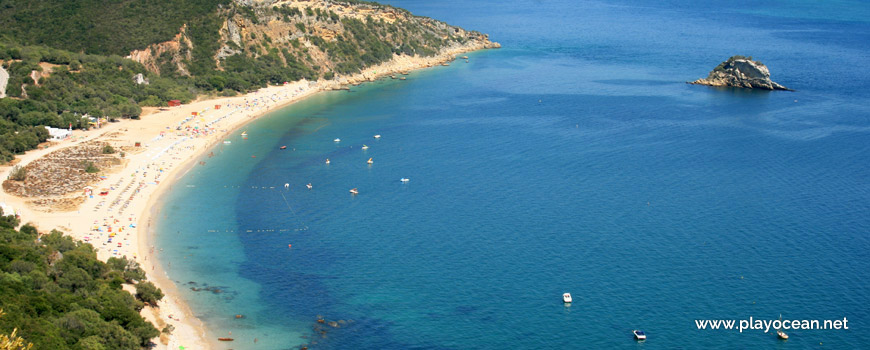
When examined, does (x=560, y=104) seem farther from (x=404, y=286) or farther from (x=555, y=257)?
(x=404, y=286)

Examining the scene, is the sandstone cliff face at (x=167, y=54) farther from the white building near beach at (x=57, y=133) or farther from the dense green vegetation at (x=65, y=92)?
the white building near beach at (x=57, y=133)

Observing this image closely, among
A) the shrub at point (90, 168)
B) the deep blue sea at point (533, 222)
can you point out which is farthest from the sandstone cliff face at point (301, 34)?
the shrub at point (90, 168)

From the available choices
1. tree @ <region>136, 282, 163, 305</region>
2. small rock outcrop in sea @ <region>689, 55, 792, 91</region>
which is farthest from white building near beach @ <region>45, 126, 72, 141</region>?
small rock outcrop in sea @ <region>689, 55, 792, 91</region>

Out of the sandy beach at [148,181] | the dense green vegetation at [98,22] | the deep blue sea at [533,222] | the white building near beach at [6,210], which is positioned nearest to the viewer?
the deep blue sea at [533,222]

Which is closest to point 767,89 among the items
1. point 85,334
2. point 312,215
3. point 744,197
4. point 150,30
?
point 744,197

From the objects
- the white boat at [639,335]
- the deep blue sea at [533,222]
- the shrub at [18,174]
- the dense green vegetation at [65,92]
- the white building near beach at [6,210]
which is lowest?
the white boat at [639,335]

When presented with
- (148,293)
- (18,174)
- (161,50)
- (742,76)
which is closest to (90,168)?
(18,174)

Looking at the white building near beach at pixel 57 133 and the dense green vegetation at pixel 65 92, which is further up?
the dense green vegetation at pixel 65 92
